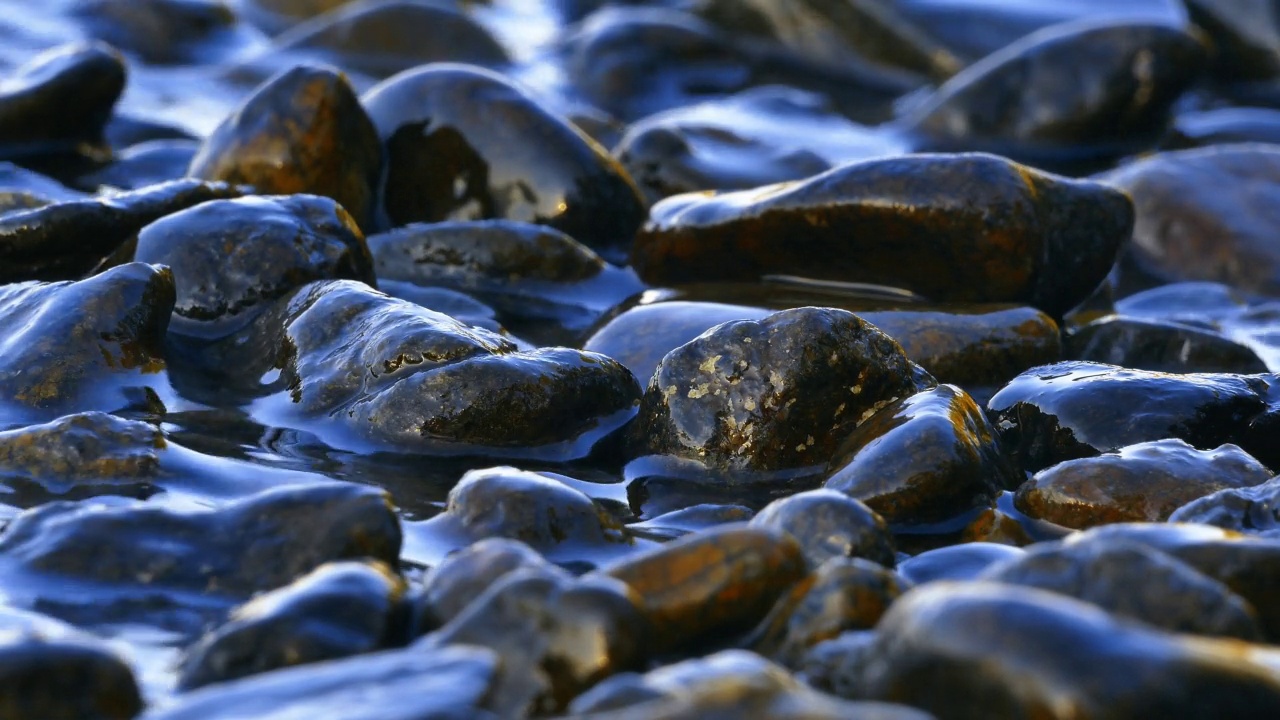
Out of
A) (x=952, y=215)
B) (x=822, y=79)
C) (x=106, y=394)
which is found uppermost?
(x=952, y=215)

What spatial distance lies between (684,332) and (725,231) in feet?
2.61

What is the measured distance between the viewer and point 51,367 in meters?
3.62

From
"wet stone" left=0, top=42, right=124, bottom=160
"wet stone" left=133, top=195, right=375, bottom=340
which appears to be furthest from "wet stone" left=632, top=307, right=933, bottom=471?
"wet stone" left=0, top=42, right=124, bottom=160

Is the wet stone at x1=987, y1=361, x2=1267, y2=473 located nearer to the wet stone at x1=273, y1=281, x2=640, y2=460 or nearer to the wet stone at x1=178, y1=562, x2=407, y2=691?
the wet stone at x1=273, y1=281, x2=640, y2=460

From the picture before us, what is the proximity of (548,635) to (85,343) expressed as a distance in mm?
1987

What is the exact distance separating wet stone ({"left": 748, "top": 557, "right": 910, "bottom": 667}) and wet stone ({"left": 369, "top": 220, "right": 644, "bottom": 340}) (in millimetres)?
2649

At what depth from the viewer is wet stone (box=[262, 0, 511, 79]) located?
9.26 meters

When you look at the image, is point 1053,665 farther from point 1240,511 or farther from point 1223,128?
point 1223,128

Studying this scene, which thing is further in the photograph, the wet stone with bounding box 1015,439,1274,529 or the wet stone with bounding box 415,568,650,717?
the wet stone with bounding box 1015,439,1274,529

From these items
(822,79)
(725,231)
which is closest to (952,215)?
(725,231)

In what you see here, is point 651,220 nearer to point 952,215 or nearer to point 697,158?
point 952,215

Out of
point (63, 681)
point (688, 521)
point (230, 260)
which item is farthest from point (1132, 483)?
point (230, 260)

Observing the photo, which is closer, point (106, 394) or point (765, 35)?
point (106, 394)

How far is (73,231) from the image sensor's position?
14.4ft
